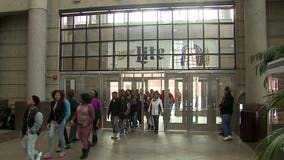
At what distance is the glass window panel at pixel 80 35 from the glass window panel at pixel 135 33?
2.40m

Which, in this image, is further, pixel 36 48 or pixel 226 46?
pixel 36 48

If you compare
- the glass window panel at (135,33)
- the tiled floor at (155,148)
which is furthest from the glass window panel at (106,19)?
the tiled floor at (155,148)

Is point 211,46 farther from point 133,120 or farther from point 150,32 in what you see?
point 133,120

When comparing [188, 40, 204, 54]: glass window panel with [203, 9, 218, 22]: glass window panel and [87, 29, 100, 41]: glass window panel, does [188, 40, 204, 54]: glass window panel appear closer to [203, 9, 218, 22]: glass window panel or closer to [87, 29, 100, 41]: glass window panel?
[203, 9, 218, 22]: glass window panel

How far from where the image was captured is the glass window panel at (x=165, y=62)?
1363 centimetres

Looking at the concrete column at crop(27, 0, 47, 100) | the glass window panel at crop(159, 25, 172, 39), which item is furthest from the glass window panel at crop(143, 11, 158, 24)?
the concrete column at crop(27, 0, 47, 100)

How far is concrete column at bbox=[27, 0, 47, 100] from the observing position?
13.8 m

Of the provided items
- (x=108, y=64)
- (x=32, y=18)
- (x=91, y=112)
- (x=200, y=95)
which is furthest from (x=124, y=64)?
(x=91, y=112)

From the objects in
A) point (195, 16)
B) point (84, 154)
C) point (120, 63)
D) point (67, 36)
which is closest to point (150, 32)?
point (120, 63)

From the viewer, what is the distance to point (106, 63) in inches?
562

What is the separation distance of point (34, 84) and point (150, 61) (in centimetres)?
549

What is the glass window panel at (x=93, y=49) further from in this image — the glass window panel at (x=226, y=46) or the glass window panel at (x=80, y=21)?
the glass window panel at (x=226, y=46)

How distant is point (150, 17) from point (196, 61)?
9.83 ft

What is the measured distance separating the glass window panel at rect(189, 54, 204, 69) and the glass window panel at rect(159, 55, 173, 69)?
2.85 feet
